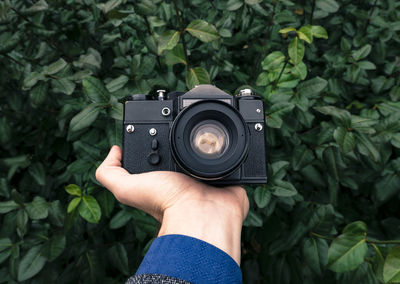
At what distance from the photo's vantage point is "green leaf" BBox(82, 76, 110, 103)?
0.89 m

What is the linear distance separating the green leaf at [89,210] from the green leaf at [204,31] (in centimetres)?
66

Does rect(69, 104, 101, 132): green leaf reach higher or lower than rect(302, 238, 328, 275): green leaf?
higher

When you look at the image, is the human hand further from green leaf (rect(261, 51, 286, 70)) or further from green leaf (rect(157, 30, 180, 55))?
green leaf (rect(261, 51, 286, 70))

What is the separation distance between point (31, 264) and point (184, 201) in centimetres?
66

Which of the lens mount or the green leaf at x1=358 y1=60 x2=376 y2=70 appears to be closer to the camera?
the lens mount

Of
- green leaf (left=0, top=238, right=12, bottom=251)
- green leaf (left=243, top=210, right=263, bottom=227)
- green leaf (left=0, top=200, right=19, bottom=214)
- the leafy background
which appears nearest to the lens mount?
the leafy background

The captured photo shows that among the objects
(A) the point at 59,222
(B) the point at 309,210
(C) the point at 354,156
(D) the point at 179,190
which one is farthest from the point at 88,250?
(C) the point at 354,156

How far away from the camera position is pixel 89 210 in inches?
35.2

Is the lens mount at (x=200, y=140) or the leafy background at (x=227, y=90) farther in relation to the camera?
the leafy background at (x=227, y=90)

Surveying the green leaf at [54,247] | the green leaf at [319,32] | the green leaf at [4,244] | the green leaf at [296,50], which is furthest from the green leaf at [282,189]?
the green leaf at [4,244]

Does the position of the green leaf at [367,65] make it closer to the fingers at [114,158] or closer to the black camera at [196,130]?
A: the black camera at [196,130]

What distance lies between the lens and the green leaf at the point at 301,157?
1.01 meters

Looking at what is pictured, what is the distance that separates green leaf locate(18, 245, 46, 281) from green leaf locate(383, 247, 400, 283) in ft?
3.47

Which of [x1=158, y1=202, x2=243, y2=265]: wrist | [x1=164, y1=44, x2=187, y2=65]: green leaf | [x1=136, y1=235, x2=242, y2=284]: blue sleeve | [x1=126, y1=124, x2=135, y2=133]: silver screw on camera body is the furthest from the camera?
[x1=164, y1=44, x2=187, y2=65]: green leaf
